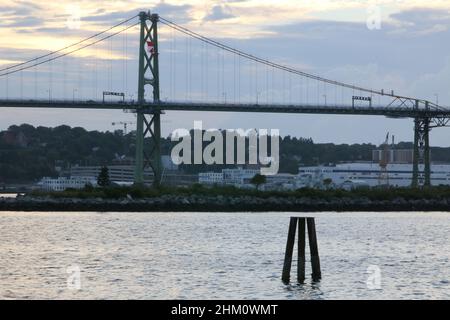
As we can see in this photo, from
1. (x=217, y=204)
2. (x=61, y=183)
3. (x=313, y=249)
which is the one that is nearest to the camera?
(x=313, y=249)

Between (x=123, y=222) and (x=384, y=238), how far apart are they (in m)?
15.8

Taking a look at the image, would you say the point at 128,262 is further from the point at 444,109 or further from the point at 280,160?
the point at 280,160

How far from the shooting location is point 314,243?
25.0 metres

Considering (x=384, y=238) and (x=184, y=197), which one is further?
(x=184, y=197)

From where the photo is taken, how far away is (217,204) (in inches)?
2982

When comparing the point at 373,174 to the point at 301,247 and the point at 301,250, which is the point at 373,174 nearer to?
the point at 301,250

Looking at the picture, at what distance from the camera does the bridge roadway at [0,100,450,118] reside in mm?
81312

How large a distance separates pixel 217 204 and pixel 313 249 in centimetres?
5036

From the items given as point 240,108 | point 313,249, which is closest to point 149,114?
point 240,108

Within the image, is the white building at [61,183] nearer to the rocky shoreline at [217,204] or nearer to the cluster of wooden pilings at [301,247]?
the rocky shoreline at [217,204]

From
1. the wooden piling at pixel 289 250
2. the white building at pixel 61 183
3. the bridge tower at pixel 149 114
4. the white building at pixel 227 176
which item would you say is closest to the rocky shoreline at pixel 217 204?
the bridge tower at pixel 149 114

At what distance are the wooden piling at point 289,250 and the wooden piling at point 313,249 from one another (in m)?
0.33

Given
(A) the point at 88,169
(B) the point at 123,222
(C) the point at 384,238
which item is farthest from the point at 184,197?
(A) the point at 88,169

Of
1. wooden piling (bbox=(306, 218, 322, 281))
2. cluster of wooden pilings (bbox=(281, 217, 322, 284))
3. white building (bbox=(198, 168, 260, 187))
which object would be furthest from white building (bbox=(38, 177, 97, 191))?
cluster of wooden pilings (bbox=(281, 217, 322, 284))
